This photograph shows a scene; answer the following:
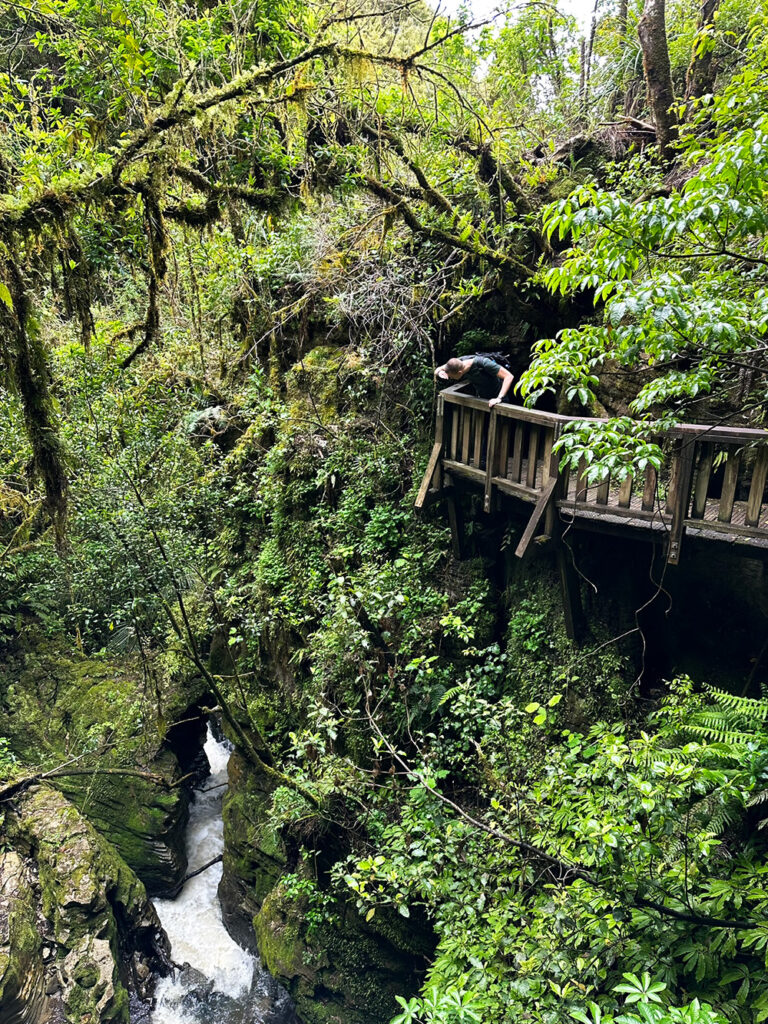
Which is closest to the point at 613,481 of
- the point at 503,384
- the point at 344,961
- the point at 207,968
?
the point at 503,384

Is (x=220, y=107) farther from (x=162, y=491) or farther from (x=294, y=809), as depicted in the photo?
(x=294, y=809)

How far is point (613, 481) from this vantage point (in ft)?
17.9

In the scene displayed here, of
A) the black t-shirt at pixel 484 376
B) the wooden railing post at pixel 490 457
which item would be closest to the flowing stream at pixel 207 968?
the wooden railing post at pixel 490 457

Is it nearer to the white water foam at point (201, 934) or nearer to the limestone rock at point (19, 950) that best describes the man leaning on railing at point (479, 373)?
the limestone rock at point (19, 950)

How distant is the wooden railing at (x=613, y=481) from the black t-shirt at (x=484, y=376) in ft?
0.78

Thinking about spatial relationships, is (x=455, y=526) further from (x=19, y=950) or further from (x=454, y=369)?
(x=19, y=950)

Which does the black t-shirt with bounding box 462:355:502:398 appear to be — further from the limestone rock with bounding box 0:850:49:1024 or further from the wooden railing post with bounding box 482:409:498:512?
the limestone rock with bounding box 0:850:49:1024

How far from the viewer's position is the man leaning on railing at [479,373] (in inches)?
253

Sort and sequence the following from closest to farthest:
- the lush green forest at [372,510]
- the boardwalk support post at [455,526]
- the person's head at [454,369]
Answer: the lush green forest at [372,510] < the person's head at [454,369] < the boardwalk support post at [455,526]

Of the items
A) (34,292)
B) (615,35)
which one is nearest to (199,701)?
(34,292)

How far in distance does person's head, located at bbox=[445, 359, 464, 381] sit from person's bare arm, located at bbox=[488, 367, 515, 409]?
58 centimetres

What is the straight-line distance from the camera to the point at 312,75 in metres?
5.14

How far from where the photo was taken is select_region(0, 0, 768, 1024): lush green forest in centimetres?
349

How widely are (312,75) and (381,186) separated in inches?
51.9
